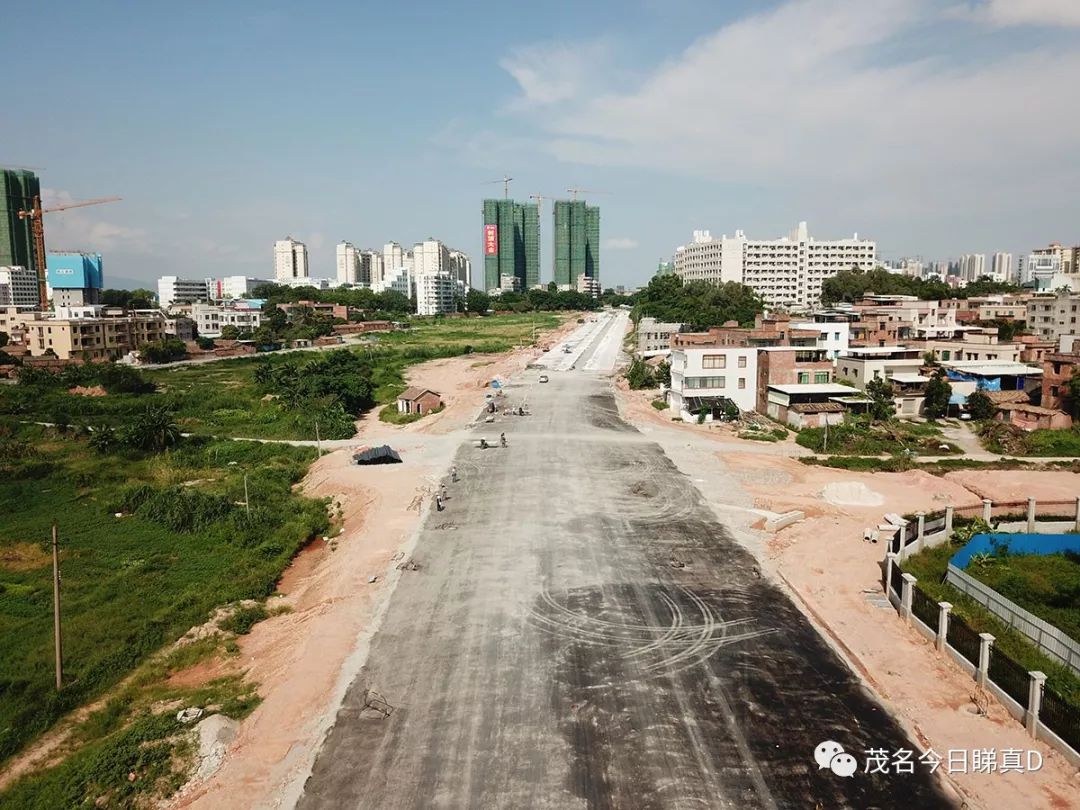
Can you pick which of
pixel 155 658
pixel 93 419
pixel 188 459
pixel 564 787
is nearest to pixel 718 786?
pixel 564 787

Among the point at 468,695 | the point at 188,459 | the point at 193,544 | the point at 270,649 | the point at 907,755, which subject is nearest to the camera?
the point at 907,755

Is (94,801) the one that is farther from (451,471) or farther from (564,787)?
(451,471)

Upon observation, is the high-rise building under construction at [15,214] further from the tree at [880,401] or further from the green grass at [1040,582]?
the green grass at [1040,582]

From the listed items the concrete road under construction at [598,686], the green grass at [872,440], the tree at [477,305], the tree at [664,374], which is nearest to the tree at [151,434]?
the concrete road under construction at [598,686]

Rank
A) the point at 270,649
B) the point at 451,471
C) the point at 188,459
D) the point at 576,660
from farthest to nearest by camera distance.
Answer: the point at 188,459 < the point at 451,471 < the point at 270,649 < the point at 576,660

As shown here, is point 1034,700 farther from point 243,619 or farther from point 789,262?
point 789,262

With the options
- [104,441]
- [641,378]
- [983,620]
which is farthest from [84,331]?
[983,620]

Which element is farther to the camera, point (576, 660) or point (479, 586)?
point (479, 586)
